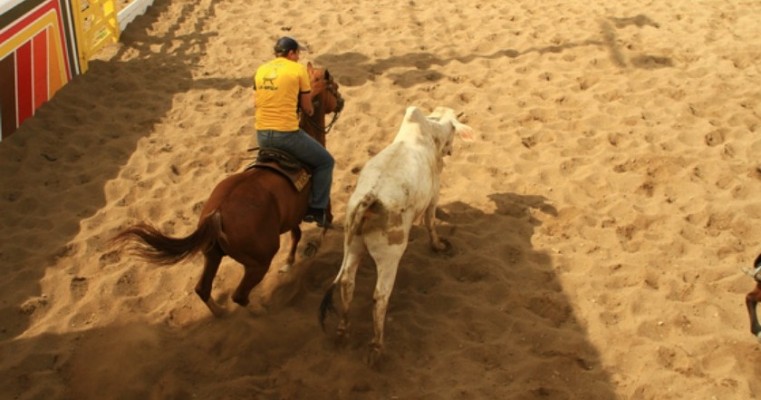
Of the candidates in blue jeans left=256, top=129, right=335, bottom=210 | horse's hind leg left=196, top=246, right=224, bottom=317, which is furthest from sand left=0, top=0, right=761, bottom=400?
blue jeans left=256, top=129, right=335, bottom=210

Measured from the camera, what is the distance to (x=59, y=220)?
6.45 metres

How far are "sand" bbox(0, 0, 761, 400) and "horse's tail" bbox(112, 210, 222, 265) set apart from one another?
2.44 feet

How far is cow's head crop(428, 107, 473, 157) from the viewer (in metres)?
5.93

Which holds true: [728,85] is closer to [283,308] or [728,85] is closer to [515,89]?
[515,89]

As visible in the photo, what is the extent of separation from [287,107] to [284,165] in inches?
18.9

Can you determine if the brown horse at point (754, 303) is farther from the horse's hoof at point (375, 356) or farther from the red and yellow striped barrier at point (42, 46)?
the red and yellow striped barrier at point (42, 46)

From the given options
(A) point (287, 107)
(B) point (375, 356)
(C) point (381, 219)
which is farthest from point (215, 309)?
(A) point (287, 107)

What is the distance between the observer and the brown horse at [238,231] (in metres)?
4.75

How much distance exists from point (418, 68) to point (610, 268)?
4.67 meters

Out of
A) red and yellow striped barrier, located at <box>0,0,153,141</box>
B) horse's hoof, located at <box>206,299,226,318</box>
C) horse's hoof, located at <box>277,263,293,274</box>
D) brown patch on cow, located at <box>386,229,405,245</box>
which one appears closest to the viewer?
brown patch on cow, located at <box>386,229,405,245</box>

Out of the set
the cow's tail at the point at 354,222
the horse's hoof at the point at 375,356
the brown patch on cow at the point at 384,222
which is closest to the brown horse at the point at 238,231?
the cow's tail at the point at 354,222

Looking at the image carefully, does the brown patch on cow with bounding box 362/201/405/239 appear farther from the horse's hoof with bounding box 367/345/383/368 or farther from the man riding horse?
the man riding horse

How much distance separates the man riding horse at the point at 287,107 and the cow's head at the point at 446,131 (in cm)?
104

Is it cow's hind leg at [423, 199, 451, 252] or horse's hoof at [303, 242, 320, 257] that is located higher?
cow's hind leg at [423, 199, 451, 252]
